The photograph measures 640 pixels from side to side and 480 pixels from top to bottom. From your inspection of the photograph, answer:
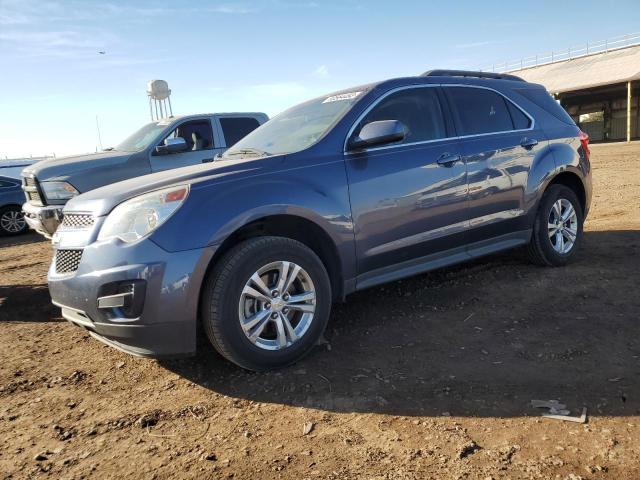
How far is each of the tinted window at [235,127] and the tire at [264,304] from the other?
18.8ft

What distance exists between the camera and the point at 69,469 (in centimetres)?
236

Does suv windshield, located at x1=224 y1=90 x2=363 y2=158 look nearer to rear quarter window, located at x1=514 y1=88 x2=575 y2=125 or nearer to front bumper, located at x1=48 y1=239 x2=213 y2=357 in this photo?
front bumper, located at x1=48 y1=239 x2=213 y2=357

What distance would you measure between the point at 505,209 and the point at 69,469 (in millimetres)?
3776

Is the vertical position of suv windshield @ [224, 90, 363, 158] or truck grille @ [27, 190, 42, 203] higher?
suv windshield @ [224, 90, 363, 158]

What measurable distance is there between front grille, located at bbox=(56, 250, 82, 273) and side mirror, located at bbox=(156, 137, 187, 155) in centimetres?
421

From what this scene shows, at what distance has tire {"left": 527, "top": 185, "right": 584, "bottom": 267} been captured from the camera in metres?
4.83

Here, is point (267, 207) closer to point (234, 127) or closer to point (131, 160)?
point (131, 160)

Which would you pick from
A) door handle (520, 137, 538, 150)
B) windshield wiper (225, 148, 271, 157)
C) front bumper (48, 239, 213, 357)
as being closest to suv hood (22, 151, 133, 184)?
windshield wiper (225, 148, 271, 157)

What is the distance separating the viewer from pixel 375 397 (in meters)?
2.81

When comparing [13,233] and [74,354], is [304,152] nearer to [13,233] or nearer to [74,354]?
[74,354]

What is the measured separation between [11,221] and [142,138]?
526 centimetres

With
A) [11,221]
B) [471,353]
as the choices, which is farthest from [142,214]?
[11,221]

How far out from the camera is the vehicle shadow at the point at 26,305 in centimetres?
479

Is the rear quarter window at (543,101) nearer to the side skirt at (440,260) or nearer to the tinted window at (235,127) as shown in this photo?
the side skirt at (440,260)
